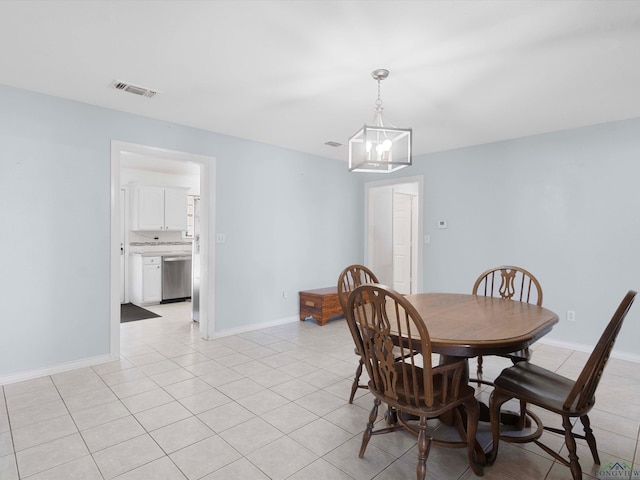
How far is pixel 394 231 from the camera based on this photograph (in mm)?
6949

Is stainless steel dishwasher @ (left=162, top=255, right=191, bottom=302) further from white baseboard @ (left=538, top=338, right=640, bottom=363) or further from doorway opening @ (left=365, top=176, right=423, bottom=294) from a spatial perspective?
white baseboard @ (left=538, top=338, right=640, bottom=363)

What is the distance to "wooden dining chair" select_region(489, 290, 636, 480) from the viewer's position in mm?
1471

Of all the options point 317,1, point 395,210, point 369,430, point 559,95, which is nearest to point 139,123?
point 317,1

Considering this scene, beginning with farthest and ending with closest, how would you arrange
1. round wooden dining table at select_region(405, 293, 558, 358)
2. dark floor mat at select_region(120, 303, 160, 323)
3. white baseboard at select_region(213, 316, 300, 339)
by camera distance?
dark floor mat at select_region(120, 303, 160, 323) → white baseboard at select_region(213, 316, 300, 339) → round wooden dining table at select_region(405, 293, 558, 358)

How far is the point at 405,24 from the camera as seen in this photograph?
2.00 metres

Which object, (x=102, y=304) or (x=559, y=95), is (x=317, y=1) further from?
(x=102, y=304)

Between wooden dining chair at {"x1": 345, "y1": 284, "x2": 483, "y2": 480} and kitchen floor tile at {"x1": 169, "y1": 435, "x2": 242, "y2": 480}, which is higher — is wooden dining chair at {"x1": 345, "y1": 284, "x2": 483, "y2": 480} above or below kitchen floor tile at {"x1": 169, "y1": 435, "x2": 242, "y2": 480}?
above

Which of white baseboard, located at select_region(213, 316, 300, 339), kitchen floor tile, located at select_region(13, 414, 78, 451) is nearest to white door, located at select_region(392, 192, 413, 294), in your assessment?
white baseboard, located at select_region(213, 316, 300, 339)

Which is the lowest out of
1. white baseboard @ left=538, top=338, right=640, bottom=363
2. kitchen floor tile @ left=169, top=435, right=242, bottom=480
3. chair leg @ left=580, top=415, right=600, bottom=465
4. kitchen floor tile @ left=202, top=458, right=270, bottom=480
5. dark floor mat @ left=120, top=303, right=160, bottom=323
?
kitchen floor tile @ left=202, top=458, right=270, bottom=480

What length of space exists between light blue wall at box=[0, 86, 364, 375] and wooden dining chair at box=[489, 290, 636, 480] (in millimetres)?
3178

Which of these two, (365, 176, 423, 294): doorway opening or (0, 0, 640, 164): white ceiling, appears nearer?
(0, 0, 640, 164): white ceiling

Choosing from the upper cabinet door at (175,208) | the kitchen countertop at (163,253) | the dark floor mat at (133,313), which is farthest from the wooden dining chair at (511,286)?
the upper cabinet door at (175,208)

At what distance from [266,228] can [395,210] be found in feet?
10.7

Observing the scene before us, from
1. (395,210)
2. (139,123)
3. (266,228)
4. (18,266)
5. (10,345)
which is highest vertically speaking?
(139,123)
